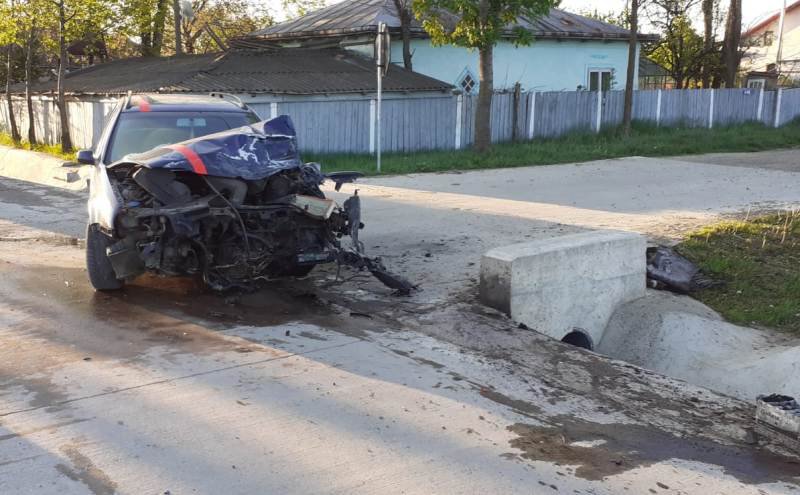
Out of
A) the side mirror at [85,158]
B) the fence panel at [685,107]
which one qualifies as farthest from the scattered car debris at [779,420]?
the fence panel at [685,107]

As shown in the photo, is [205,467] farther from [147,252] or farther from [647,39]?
[647,39]

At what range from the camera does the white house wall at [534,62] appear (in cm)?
2464

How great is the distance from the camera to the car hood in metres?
6.44

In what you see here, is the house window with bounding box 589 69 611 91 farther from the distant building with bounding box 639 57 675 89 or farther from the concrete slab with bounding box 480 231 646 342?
the concrete slab with bounding box 480 231 646 342

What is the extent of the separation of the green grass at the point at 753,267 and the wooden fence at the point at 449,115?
1117 cm

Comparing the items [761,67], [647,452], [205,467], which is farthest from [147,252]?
[761,67]

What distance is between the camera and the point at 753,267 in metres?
8.81

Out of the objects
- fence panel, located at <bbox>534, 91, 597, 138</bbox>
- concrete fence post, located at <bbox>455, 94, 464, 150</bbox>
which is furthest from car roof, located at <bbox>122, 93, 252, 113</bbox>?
fence panel, located at <bbox>534, 91, 597, 138</bbox>

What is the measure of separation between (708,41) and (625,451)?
32.6m

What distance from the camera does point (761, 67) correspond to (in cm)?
5150

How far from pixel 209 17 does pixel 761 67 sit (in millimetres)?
36342

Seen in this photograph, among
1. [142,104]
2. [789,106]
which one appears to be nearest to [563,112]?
[789,106]

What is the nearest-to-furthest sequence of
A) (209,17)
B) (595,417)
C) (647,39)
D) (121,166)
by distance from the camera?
1. (595,417)
2. (121,166)
3. (647,39)
4. (209,17)

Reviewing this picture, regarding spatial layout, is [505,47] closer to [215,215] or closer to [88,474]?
[215,215]
